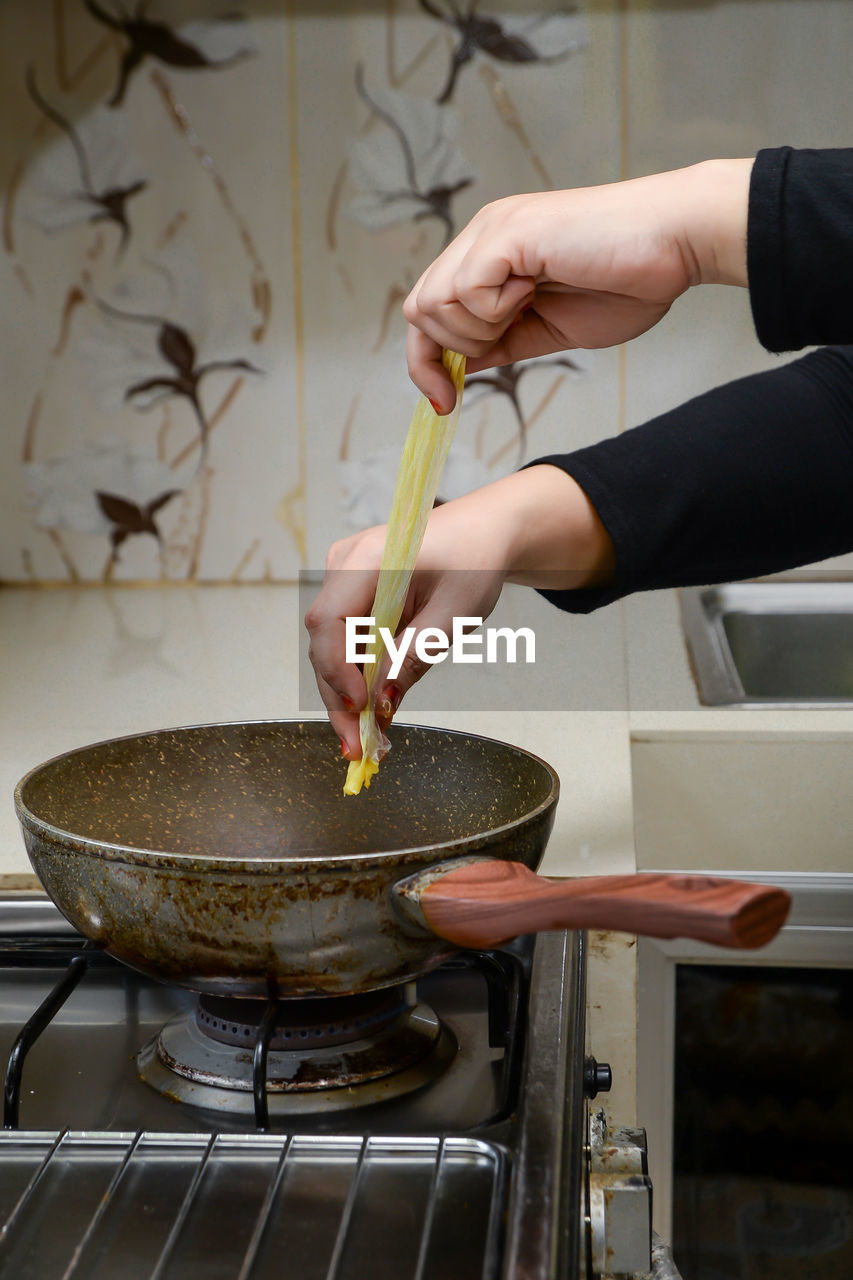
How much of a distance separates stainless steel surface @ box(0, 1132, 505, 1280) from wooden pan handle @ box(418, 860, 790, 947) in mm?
97

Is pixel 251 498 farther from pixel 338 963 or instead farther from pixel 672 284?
pixel 338 963

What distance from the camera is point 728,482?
36.5 inches

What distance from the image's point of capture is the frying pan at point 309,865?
16.9 inches

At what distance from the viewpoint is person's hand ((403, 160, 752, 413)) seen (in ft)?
1.98

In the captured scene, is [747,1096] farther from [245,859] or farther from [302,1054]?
[245,859]

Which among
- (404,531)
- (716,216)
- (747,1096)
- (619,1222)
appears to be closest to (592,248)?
(716,216)

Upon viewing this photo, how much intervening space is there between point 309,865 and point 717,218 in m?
0.38

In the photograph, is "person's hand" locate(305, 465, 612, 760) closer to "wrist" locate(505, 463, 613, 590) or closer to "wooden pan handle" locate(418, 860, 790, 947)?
"wrist" locate(505, 463, 613, 590)

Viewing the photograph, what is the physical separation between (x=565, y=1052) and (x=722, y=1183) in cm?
39

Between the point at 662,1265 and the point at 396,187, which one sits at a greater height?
the point at 396,187

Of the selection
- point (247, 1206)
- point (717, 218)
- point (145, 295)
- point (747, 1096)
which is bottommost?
point (747, 1096)

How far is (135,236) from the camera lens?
60.8 inches

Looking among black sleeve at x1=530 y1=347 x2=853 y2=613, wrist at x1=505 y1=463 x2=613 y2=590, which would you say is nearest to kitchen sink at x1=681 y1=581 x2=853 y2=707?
black sleeve at x1=530 y1=347 x2=853 y2=613

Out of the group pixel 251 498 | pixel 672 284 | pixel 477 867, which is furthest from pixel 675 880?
pixel 251 498
